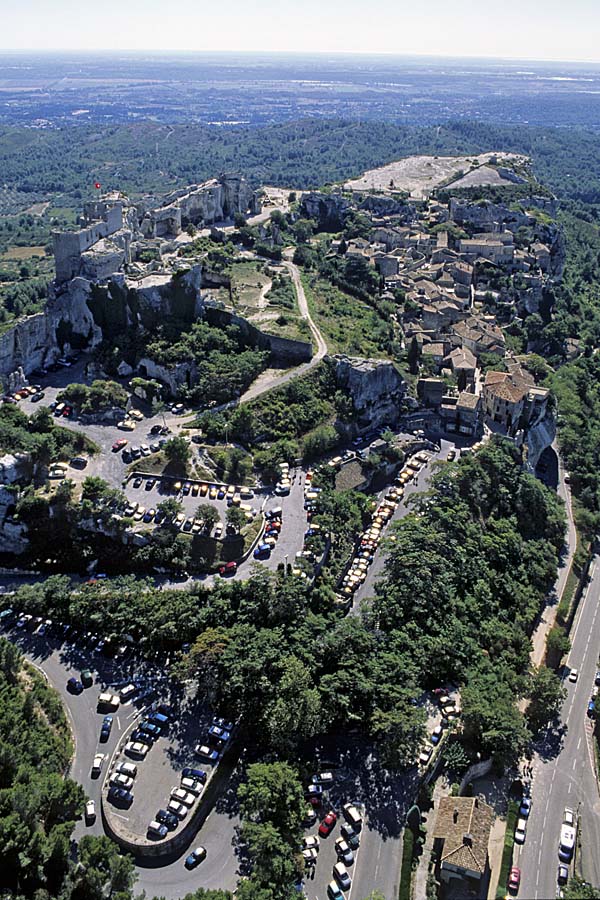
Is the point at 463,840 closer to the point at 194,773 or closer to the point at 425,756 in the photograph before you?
the point at 425,756

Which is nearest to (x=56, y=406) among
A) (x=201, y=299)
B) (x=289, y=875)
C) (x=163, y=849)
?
(x=201, y=299)

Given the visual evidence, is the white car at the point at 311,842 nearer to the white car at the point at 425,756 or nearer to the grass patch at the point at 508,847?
the white car at the point at 425,756

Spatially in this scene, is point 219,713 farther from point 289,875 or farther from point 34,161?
point 34,161

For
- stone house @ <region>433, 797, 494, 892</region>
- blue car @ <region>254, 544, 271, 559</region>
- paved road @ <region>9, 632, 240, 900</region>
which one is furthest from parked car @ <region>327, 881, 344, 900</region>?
blue car @ <region>254, 544, 271, 559</region>

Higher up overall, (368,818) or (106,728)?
(106,728)

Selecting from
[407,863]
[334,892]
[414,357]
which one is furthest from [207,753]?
[414,357]

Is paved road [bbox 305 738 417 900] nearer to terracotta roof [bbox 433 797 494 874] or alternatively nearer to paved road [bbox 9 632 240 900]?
terracotta roof [bbox 433 797 494 874]
